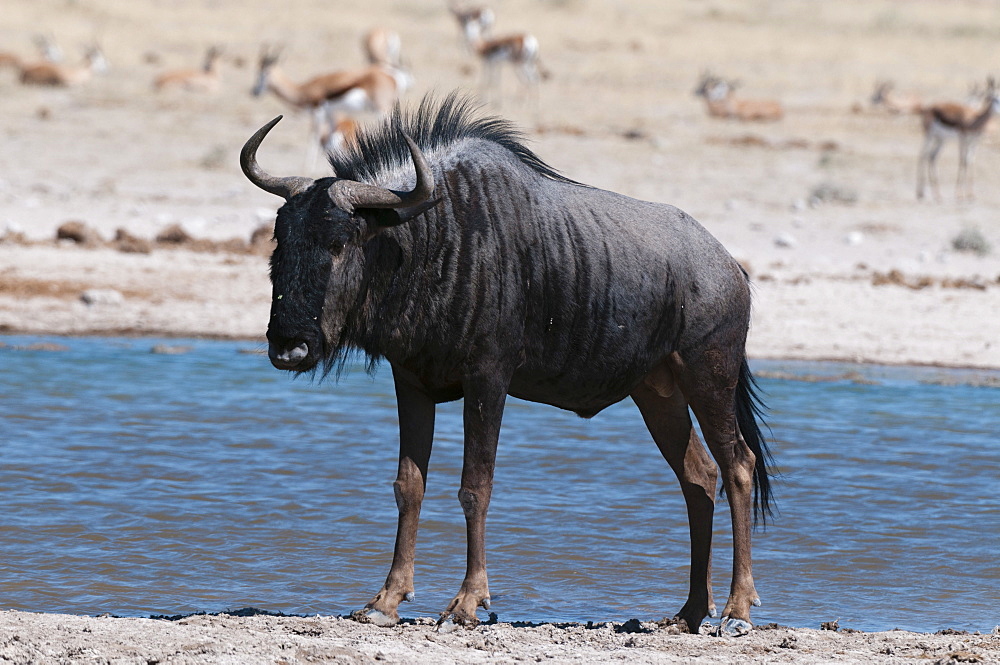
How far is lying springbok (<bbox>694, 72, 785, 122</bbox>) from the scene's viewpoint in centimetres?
2212

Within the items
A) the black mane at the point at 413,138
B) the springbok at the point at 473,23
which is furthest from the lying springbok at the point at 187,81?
the black mane at the point at 413,138

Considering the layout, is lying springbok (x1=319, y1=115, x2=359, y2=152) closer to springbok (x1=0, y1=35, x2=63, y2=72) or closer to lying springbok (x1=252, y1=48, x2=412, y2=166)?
lying springbok (x1=252, y1=48, x2=412, y2=166)

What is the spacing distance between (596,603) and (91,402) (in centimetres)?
436

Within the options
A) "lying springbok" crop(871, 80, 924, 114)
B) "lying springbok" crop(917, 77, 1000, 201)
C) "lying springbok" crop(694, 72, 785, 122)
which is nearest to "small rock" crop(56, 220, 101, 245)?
"lying springbok" crop(917, 77, 1000, 201)

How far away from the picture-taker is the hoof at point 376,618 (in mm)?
4273

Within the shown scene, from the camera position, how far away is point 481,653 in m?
3.97

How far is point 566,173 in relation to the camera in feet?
53.8

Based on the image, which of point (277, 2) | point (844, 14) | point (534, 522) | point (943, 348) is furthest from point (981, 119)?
point (844, 14)

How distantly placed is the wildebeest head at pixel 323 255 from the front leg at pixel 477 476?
1.52 feet

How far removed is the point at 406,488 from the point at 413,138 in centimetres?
110

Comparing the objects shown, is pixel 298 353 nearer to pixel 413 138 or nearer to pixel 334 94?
pixel 413 138

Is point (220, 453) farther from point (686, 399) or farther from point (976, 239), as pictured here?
point (976, 239)

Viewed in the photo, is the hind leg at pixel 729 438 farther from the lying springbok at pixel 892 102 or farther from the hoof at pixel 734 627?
the lying springbok at pixel 892 102

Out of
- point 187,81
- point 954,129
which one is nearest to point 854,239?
point 954,129
